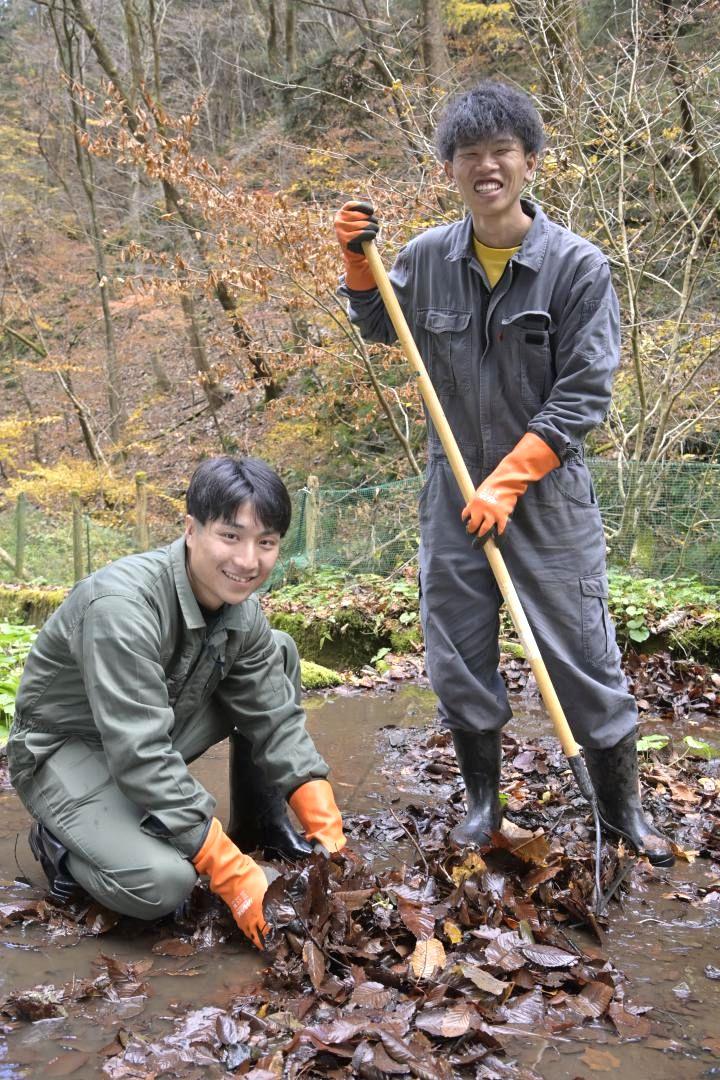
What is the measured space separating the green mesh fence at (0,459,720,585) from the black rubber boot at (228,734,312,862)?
461 centimetres

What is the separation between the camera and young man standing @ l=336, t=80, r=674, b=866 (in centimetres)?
286

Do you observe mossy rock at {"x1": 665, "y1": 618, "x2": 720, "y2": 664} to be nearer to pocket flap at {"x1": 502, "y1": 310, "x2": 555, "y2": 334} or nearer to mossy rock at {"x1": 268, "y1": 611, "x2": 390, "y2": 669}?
mossy rock at {"x1": 268, "y1": 611, "x2": 390, "y2": 669}

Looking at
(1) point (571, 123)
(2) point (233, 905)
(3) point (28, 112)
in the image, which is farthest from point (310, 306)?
(3) point (28, 112)

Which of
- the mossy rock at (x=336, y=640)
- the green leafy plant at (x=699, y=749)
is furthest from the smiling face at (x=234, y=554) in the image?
the mossy rock at (x=336, y=640)

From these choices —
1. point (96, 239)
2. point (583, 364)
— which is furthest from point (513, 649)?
point (96, 239)

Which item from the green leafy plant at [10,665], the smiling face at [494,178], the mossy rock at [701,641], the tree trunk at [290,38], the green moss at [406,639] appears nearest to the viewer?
the smiling face at [494,178]

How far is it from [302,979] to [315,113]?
14.2m

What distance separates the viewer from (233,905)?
8.61 feet

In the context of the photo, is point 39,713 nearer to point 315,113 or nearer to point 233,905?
point 233,905

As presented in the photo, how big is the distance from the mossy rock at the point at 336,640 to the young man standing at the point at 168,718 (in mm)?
3539

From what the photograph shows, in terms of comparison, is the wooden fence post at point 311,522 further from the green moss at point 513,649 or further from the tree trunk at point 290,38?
the tree trunk at point 290,38

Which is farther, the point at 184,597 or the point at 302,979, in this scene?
the point at 184,597

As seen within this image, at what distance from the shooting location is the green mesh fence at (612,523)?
6895mm

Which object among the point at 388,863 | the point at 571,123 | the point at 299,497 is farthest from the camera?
the point at 299,497
